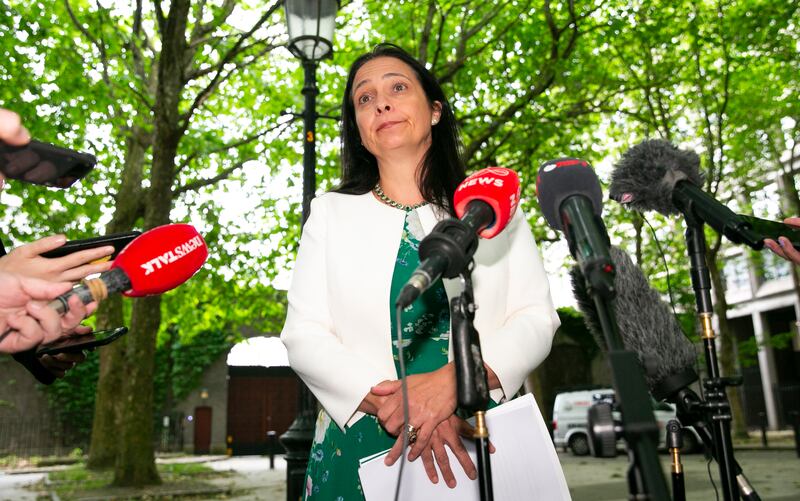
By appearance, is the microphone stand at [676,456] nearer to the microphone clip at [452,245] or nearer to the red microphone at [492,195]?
the red microphone at [492,195]

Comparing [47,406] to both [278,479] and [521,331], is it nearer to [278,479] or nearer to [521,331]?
[278,479]

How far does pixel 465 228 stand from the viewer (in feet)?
5.03

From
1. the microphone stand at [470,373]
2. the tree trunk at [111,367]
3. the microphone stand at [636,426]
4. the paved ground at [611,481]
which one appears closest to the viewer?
the microphone stand at [636,426]

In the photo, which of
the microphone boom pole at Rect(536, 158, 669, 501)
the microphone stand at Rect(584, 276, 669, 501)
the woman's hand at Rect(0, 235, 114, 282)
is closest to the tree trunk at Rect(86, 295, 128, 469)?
the woman's hand at Rect(0, 235, 114, 282)

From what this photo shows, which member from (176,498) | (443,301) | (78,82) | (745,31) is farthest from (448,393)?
(745,31)

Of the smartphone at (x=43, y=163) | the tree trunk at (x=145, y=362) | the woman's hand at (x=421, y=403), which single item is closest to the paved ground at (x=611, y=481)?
the tree trunk at (x=145, y=362)

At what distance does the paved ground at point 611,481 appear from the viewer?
1077 cm

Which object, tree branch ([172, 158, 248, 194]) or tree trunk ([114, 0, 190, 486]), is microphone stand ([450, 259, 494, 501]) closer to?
tree trunk ([114, 0, 190, 486])

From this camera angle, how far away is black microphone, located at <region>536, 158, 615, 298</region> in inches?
56.0

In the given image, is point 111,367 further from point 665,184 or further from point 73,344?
point 665,184

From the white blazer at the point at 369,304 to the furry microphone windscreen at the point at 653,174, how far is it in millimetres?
514

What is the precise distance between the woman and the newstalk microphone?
562mm

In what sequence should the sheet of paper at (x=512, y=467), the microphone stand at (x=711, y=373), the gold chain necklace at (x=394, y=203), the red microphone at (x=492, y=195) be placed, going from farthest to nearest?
the gold chain necklace at (x=394, y=203) < the microphone stand at (x=711, y=373) < the sheet of paper at (x=512, y=467) < the red microphone at (x=492, y=195)

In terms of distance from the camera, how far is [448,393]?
199 cm
